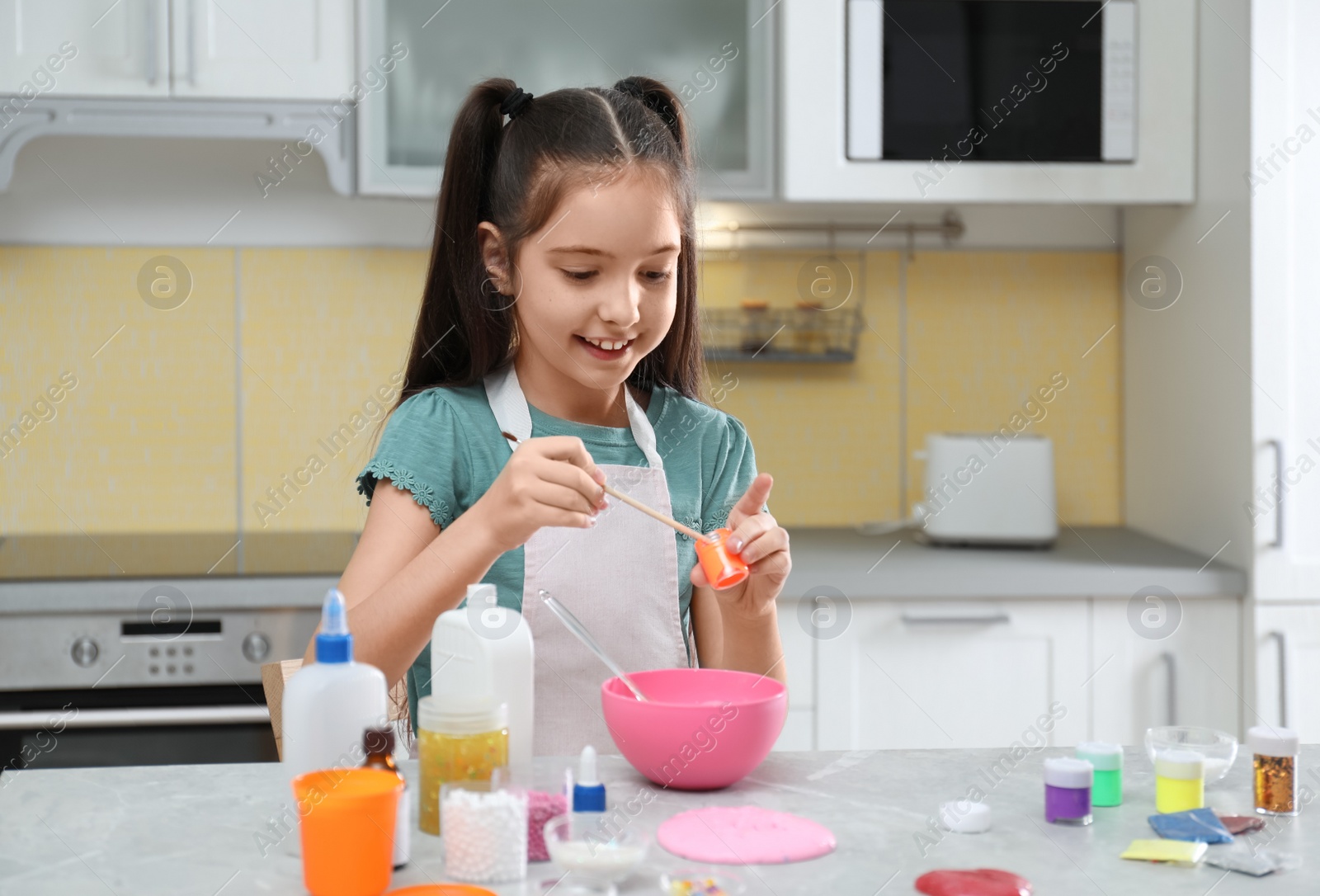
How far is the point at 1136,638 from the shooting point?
2.00 metres

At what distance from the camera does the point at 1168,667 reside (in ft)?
6.56

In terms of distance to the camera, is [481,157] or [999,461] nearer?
[481,157]

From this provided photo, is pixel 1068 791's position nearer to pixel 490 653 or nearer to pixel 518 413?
pixel 490 653

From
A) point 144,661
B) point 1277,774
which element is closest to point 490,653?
point 1277,774

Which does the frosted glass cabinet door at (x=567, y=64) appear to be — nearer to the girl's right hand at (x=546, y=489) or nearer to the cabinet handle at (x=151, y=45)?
the cabinet handle at (x=151, y=45)

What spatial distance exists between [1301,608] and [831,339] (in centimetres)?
94

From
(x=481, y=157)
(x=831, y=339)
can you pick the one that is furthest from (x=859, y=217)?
(x=481, y=157)

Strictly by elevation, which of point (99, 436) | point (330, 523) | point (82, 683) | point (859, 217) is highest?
point (859, 217)

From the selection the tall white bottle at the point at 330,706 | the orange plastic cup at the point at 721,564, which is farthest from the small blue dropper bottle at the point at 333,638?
the orange plastic cup at the point at 721,564

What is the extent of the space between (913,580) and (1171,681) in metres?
0.46

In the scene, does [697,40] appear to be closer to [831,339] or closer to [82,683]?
[831,339]

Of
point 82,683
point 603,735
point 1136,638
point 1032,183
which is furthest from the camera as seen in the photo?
point 1032,183

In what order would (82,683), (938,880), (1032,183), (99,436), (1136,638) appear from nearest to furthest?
(938,880) → (82,683) → (1136,638) → (1032,183) → (99,436)

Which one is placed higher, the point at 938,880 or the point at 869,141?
the point at 869,141
